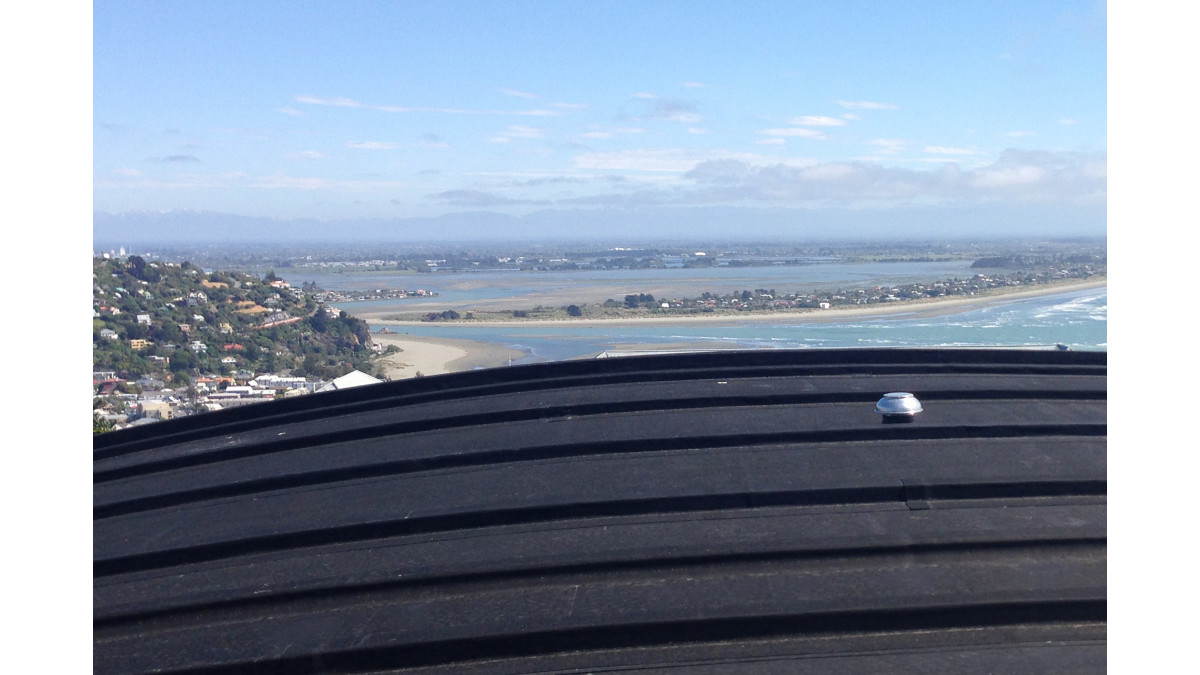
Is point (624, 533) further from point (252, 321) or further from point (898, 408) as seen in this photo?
point (252, 321)

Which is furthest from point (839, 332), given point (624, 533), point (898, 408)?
point (624, 533)

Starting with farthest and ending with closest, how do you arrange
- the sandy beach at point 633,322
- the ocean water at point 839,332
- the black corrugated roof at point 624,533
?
the ocean water at point 839,332 → the sandy beach at point 633,322 → the black corrugated roof at point 624,533

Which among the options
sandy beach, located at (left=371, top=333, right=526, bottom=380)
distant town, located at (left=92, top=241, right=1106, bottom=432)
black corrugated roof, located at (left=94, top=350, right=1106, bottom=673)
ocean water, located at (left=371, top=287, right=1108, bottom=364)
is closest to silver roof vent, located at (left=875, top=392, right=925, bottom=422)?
A: black corrugated roof, located at (left=94, top=350, right=1106, bottom=673)

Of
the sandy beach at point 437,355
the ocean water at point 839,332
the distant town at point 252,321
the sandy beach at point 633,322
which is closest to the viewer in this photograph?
the distant town at point 252,321

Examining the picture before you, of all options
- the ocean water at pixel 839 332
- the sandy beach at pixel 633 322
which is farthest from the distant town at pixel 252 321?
the ocean water at pixel 839 332

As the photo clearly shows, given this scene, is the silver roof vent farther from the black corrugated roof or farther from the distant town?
the distant town

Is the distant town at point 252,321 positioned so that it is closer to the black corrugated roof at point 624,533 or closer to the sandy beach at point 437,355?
the sandy beach at point 437,355
